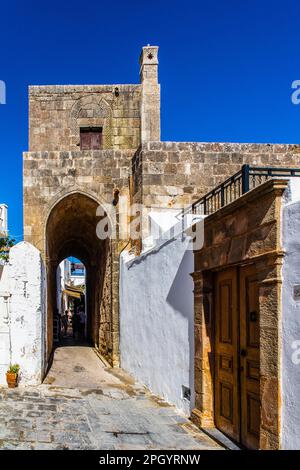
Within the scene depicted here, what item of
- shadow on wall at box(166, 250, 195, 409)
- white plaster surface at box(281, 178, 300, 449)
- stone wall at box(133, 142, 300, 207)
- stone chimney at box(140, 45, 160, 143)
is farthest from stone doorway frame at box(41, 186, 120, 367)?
white plaster surface at box(281, 178, 300, 449)

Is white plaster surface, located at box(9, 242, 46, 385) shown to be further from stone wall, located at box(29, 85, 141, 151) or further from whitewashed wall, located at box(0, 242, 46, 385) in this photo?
stone wall, located at box(29, 85, 141, 151)

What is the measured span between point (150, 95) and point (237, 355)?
25.7ft

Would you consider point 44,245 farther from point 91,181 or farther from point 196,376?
point 196,376

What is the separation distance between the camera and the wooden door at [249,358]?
454cm

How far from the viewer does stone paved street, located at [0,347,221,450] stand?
495 cm

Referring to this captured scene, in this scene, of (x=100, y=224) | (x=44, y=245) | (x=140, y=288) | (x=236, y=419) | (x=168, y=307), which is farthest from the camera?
(x=100, y=224)

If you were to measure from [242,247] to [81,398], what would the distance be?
389cm

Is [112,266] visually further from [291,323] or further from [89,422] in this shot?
[291,323]

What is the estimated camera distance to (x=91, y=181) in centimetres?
1120

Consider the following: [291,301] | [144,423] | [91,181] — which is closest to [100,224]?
[91,181]

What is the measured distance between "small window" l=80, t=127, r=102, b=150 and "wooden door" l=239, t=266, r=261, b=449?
31.5 feet

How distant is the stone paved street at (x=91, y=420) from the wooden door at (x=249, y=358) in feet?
1.63

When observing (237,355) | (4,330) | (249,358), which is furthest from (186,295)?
(4,330)
